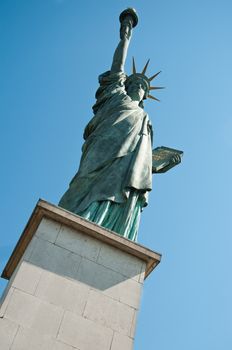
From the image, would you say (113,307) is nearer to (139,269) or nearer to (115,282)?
(115,282)

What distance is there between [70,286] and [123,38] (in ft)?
33.5

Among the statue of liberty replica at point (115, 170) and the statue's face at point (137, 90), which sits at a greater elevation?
the statue's face at point (137, 90)

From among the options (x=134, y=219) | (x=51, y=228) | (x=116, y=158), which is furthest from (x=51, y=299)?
(x=116, y=158)

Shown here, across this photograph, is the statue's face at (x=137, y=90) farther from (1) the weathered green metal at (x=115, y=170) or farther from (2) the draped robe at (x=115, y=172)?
(2) the draped robe at (x=115, y=172)

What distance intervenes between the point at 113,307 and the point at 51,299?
0.87 meters

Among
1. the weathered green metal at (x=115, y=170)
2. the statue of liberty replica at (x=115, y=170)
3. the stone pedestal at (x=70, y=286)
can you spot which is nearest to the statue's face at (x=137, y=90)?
the statue of liberty replica at (x=115, y=170)

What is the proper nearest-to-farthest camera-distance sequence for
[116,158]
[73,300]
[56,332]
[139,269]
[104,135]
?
[56,332] → [73,300] → [139,269] → [116,158] → [104,135]

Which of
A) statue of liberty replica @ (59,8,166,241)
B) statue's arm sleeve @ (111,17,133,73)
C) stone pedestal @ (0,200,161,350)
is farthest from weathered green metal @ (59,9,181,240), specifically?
statue's arm sleeve @ (111,17,133,73)

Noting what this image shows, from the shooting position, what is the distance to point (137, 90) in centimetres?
1162

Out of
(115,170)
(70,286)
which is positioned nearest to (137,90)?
(115,170)

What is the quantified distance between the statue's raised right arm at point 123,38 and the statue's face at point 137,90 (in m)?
0.78

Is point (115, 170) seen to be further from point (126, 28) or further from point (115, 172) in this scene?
point (126, 28)

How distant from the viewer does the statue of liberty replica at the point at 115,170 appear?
732 centimetres

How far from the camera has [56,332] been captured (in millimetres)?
4957
